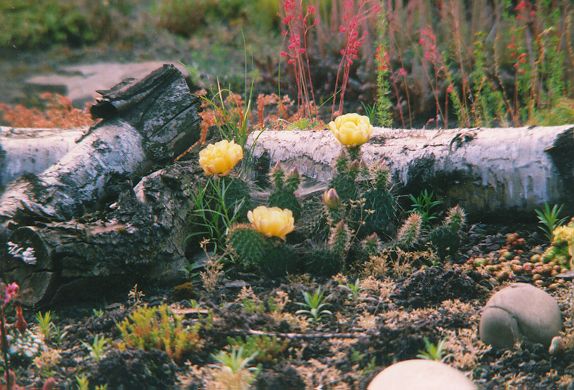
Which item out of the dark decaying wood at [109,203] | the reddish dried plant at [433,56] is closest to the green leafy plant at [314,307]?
the dark decaying wood at [109,203]

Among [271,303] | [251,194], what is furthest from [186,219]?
[271,303]

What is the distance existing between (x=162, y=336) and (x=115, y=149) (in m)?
1.55

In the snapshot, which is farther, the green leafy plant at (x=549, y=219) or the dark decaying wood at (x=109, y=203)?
the green leafy plant at (x=549, y=219)

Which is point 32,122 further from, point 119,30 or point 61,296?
point 119,30

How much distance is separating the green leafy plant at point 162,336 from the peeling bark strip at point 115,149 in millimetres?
950

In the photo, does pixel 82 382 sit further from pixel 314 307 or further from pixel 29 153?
pixel 29 153

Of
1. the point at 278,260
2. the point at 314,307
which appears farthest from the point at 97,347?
the point at 278,260

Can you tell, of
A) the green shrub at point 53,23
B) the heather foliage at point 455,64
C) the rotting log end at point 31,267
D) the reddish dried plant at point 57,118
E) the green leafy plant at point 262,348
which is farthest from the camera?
the green shrub at point 53,23

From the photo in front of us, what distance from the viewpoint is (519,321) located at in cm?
290

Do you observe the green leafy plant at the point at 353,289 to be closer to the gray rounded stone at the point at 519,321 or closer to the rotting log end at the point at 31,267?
the gray rounded stone at the point at 519,321

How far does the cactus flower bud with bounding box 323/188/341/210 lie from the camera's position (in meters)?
3.62

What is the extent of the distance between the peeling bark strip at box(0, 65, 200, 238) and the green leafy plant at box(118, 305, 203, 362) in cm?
95

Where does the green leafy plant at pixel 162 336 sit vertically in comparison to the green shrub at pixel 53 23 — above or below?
below

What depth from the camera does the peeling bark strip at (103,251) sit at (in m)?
3.33
